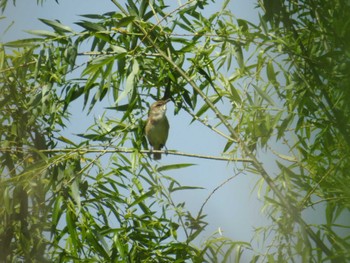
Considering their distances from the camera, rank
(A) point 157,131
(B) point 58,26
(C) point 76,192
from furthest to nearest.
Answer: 1. (A) point 157,131
2. (B) point 58,26
3. (C) point 76,192

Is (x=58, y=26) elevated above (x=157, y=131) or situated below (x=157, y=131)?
below

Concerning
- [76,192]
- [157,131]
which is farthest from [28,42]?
[157,131]

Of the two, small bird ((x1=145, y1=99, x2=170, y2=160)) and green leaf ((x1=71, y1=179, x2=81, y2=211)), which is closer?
green leaf ((x1=71, y1=179, x2=81, y2=211))

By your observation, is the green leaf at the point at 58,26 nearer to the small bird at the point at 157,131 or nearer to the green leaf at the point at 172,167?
the green leaf at the point at 172,167

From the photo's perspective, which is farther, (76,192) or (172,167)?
(172,167)

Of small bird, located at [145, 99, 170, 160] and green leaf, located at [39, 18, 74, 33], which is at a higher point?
small bird, located at [145, 99, 170, 160]

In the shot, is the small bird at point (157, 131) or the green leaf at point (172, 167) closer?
the green leaf at point (172, 167)

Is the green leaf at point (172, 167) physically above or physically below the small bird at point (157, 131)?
below

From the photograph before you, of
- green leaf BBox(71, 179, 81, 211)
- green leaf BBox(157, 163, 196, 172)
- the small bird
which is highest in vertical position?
the small bird

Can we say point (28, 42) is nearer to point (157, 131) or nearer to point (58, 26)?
point (58, 26)

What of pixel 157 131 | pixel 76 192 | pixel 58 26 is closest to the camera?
pixel 76 192

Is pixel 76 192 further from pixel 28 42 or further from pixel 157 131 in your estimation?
pixel 157 131

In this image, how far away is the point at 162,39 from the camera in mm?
2879

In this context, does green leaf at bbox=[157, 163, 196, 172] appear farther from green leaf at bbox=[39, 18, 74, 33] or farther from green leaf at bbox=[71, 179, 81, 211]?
green leaf at bbox=[39, 18, 74, 33]
